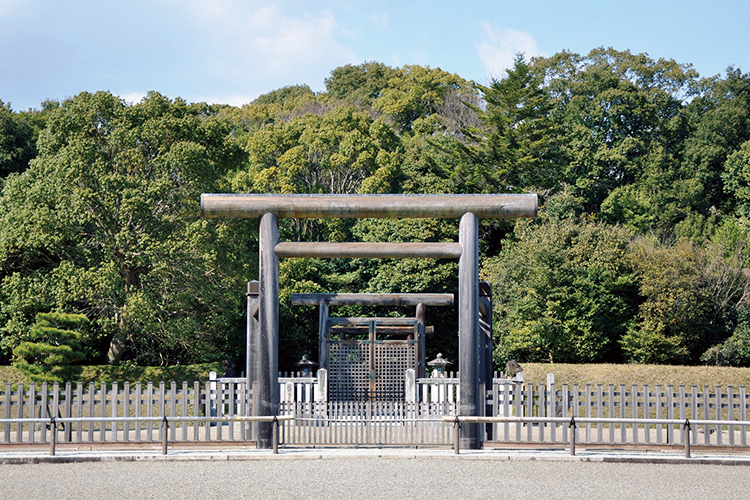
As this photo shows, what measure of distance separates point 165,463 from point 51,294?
40.8ft

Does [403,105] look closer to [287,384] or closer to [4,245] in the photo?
[4,245]

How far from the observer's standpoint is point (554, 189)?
32.8m

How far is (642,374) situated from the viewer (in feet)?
74.4

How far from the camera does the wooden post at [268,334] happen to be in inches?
453

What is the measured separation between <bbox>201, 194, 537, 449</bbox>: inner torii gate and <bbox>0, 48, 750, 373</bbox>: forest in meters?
9.12

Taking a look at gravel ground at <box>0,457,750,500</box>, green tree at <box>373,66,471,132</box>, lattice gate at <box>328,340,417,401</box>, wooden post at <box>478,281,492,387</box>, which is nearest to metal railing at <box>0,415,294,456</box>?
gravel ground at <box>0,457,750,500</box>

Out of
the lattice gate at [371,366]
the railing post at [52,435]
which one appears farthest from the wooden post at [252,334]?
the lattice gate at [371,366]

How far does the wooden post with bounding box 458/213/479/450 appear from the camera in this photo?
1148cm

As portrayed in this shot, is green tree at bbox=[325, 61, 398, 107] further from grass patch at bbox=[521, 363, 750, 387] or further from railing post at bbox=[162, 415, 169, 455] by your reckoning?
railing post at bbox=[162, 415, 169, 455]

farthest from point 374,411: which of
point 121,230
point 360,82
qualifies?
point 360,82

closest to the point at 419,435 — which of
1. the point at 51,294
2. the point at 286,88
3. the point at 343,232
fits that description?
the point at 51,294

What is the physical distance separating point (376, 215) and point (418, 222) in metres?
18.1

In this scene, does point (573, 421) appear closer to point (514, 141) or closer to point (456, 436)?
point (456, 436)

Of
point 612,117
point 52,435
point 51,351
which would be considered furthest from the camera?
point 612,117
